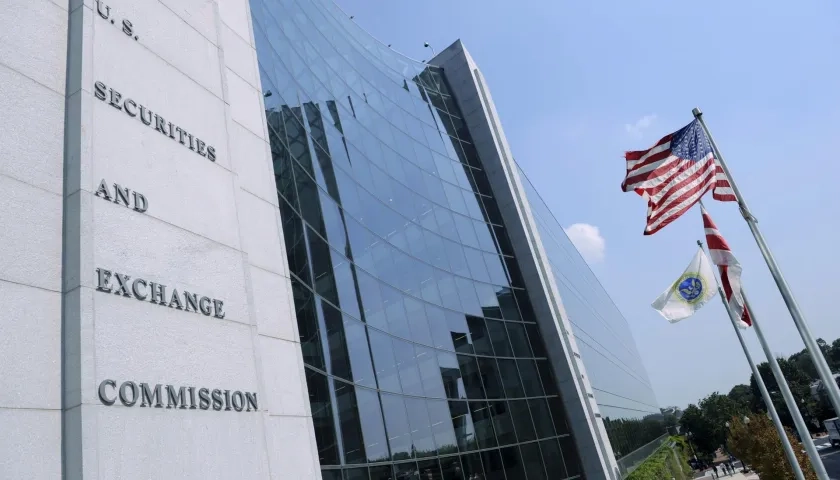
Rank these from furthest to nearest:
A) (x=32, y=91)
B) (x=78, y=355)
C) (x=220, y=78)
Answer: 1. (x=220, y=78)
2. (x=32, y=91)
3. (x=78, y=355)

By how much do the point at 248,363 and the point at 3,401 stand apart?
111 inches

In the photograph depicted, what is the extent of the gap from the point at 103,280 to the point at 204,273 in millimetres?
1416

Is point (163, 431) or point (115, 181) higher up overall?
point (115, 181)

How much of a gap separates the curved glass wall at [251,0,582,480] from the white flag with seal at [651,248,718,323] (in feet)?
24.9

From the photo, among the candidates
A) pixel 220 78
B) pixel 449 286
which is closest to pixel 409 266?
pixel 449 286

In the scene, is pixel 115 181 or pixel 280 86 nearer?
pixel 115 181

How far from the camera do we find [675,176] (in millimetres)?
12805

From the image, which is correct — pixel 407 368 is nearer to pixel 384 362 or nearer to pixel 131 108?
pixel 384 362

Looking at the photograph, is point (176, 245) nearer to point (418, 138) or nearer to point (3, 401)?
point (3, 401)

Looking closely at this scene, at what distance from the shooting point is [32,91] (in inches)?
253

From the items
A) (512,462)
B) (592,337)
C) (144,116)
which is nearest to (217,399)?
(144,116)

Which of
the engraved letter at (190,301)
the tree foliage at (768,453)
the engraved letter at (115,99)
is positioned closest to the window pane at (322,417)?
the engraved letter at (190,301)

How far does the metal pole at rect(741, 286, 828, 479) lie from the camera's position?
12406 mm

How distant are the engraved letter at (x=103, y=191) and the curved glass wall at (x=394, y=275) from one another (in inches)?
283
